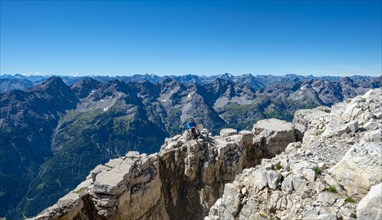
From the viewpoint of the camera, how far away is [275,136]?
4534 centimetres

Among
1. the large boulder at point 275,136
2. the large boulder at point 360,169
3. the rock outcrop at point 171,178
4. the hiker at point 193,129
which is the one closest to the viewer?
the large boulder at point 360,169

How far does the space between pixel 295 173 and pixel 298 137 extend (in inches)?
1118

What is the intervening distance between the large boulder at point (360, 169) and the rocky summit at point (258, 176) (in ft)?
0.15

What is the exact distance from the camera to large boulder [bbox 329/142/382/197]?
14863 mm

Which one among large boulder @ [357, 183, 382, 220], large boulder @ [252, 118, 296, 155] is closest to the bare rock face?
large boulder @ [357, 183, 382, 220]

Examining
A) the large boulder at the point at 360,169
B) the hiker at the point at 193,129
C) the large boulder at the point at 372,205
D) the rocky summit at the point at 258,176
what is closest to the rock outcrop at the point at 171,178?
the rocky summit at the point at 258,176

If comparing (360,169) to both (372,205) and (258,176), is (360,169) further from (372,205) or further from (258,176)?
(258,176)

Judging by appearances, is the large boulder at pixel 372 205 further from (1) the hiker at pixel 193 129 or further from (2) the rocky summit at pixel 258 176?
(1) the hiker at pixel 193 129

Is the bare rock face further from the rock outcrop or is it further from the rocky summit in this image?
the rock outcrop

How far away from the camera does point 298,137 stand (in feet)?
148

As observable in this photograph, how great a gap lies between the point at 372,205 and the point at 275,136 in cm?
3216

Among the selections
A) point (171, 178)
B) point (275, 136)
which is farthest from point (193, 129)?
point (275, 136)

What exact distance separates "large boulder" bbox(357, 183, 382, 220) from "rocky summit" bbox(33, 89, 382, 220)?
0.04 m

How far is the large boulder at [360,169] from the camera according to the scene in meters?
14.9
